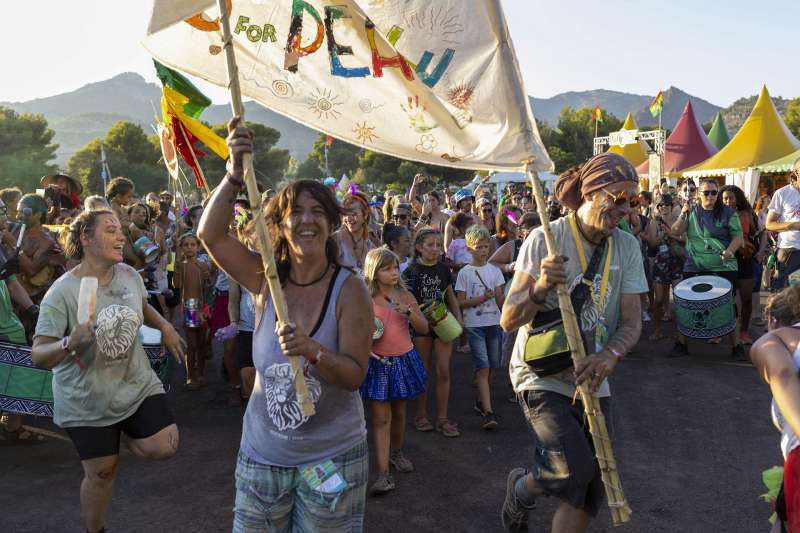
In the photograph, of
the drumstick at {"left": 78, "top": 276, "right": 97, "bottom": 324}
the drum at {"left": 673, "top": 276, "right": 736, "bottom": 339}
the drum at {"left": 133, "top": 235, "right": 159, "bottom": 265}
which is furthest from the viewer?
the drum at {"left": 673, "top": 276, "right": 736, "bottom": 339}

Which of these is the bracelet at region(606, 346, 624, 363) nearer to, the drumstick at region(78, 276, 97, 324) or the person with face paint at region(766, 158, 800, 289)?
the drumstick at region(78, 276, 97, 324)

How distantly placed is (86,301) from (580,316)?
2.49 metres

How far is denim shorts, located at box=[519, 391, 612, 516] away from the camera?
9.97ft

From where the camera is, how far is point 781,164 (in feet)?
66.7

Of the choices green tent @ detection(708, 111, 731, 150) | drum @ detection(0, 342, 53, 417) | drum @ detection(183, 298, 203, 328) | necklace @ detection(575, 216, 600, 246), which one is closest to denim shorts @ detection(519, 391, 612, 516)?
necklace @ detection(575, 216, 600, 246)

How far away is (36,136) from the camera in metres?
54.8

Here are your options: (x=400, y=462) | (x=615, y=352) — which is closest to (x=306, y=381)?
(x=615, y=352)

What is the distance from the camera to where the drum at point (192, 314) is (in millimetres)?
7066

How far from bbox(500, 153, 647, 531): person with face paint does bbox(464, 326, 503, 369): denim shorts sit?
8.68ft

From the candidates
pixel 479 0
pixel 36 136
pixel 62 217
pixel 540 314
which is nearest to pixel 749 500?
pixel 540 314

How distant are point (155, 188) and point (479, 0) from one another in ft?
174

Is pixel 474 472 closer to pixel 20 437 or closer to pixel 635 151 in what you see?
pixel 20 437

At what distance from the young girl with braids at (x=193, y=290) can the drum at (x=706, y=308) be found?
5.52 meters

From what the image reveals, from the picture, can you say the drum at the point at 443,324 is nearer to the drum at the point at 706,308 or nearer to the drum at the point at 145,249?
the drum at the point at 145,249
